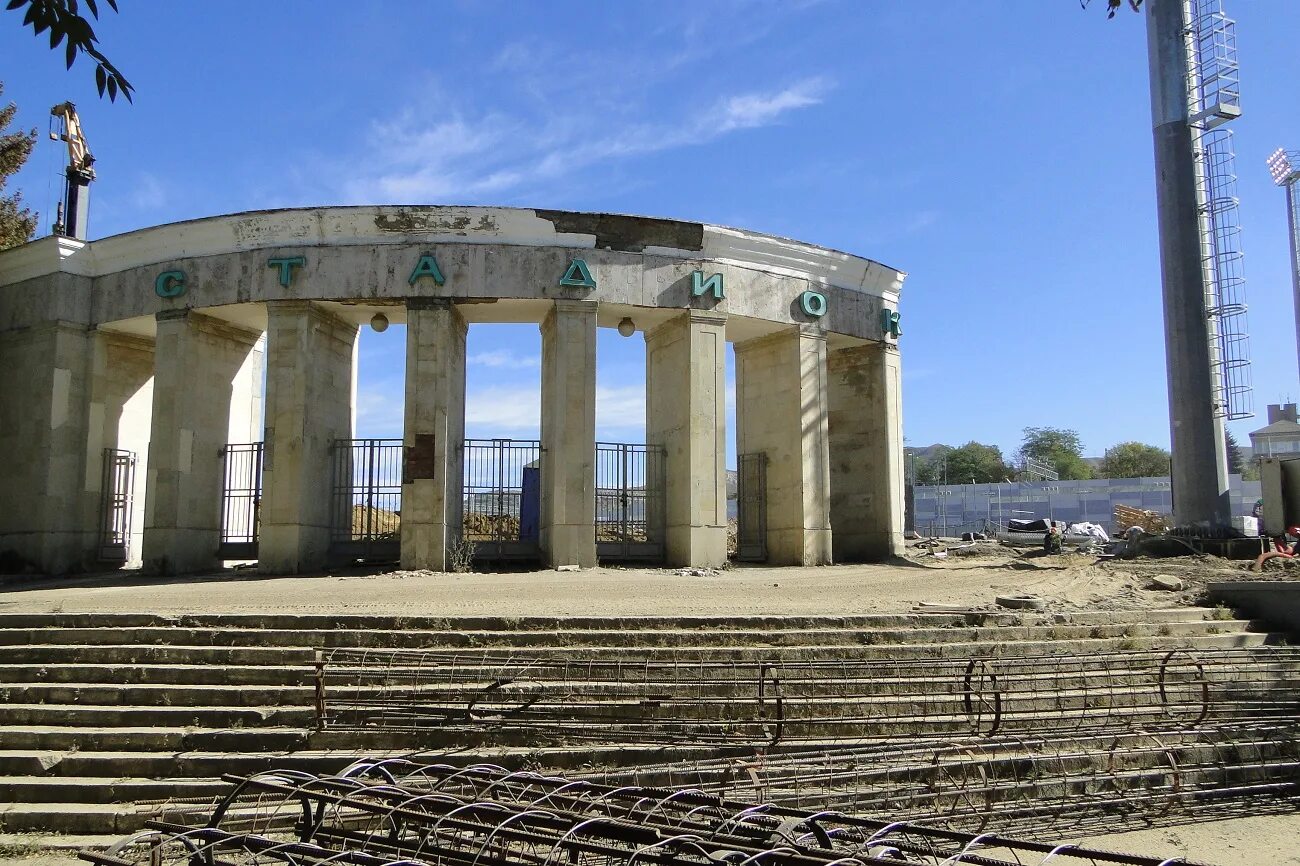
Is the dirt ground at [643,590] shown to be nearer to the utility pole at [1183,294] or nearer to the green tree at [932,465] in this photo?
the utility pole at [1183,294]

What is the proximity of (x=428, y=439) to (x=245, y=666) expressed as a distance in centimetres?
821

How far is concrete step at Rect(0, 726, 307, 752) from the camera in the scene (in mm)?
8492

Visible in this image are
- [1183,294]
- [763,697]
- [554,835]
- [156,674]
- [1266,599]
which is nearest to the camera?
[554,835]

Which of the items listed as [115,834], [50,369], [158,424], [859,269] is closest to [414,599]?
[115,834]

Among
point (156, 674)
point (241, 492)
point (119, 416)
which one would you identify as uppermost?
point (119, 416)

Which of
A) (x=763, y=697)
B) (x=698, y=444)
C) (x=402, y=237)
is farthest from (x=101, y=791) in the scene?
(x=698, y=444)

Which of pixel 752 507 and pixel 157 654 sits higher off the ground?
pixel 752 507

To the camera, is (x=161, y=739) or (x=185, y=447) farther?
(x=185, y=447)

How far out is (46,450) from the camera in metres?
19.0

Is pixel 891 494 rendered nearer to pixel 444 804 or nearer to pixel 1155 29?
pixel 1155 29

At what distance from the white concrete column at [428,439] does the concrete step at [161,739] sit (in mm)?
8854

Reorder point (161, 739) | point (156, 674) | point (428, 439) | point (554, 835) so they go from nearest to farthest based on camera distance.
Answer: point (554, 835)
point (161, 739)
point (156, 674)
point (428, 439)

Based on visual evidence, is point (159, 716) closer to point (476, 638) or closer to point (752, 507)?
point (476, 638)

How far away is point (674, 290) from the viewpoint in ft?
61.2
